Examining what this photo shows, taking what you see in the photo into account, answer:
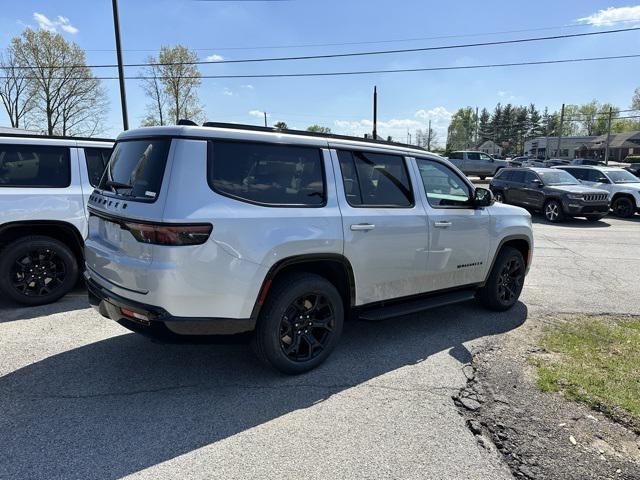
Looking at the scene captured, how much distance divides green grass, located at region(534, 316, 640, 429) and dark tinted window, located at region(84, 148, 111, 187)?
18.1 ft

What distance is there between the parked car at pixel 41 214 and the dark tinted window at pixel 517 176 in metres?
15.0

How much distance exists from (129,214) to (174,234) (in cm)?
46

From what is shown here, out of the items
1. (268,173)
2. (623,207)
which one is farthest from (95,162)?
(623,207)

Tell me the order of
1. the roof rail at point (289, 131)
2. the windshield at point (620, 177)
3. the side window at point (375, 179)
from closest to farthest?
the roof rail at point (289, 131) → the side window at point (375, 179) → the windshield at point (620, 177)

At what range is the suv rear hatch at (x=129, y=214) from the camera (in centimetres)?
304

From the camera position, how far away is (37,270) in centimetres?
543

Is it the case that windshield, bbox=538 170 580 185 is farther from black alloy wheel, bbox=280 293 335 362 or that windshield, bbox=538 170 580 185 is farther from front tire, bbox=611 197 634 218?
black alloy wheel, bbox=280 293 335 362

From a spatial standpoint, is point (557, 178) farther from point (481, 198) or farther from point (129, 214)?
point (129, 214)

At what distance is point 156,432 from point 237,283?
1091 millimetres

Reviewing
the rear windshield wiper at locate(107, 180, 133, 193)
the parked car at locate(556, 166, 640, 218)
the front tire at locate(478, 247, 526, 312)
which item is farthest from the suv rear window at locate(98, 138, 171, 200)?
the parked car at locate(556, 166, 640, 218)

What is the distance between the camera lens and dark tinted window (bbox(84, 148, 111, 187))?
19.1 feet

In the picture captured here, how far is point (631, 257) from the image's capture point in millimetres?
9445

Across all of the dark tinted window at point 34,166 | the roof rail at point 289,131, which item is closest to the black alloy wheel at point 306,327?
the roof rail at point 289,131

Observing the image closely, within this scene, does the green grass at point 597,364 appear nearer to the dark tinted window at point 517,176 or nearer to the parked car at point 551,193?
the parked car at point 551,193
